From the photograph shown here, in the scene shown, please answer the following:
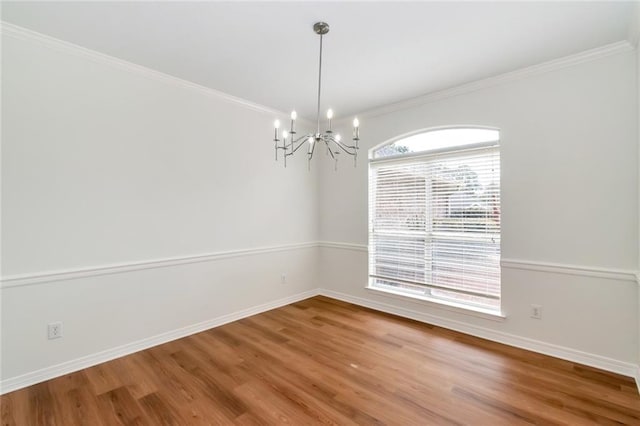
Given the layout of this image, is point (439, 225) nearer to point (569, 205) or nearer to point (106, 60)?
point (569, 205)

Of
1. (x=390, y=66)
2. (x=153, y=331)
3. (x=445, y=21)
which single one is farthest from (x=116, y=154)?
(x=445, y=21)

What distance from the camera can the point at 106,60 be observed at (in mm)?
2738

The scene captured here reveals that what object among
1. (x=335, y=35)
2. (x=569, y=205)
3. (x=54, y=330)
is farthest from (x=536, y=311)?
(x=54, y=330)

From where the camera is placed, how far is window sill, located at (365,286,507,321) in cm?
319

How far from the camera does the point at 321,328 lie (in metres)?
3.50

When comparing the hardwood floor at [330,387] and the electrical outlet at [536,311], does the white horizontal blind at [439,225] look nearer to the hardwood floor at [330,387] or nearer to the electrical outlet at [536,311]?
the electrical outlet at [536,311]

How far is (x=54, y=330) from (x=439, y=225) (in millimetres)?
4004

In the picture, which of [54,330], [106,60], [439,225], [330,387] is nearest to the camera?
[330,387]

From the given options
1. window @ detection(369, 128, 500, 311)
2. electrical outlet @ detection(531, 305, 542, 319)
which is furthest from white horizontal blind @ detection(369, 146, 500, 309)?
electrical outlet @ detection(531, 305, 542, 319)

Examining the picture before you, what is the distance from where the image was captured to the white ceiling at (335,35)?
2100 millimetres

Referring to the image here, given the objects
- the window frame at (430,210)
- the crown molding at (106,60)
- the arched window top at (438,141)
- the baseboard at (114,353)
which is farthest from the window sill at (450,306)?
the crown molding at (106,60)

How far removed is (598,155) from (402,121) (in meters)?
2.03

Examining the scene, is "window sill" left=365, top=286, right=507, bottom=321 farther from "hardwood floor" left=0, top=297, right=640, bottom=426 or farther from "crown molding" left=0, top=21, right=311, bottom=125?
"crown molding" left=0, top=21, right=311, bottom=125

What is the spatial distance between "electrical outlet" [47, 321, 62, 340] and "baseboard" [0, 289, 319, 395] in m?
0.25
